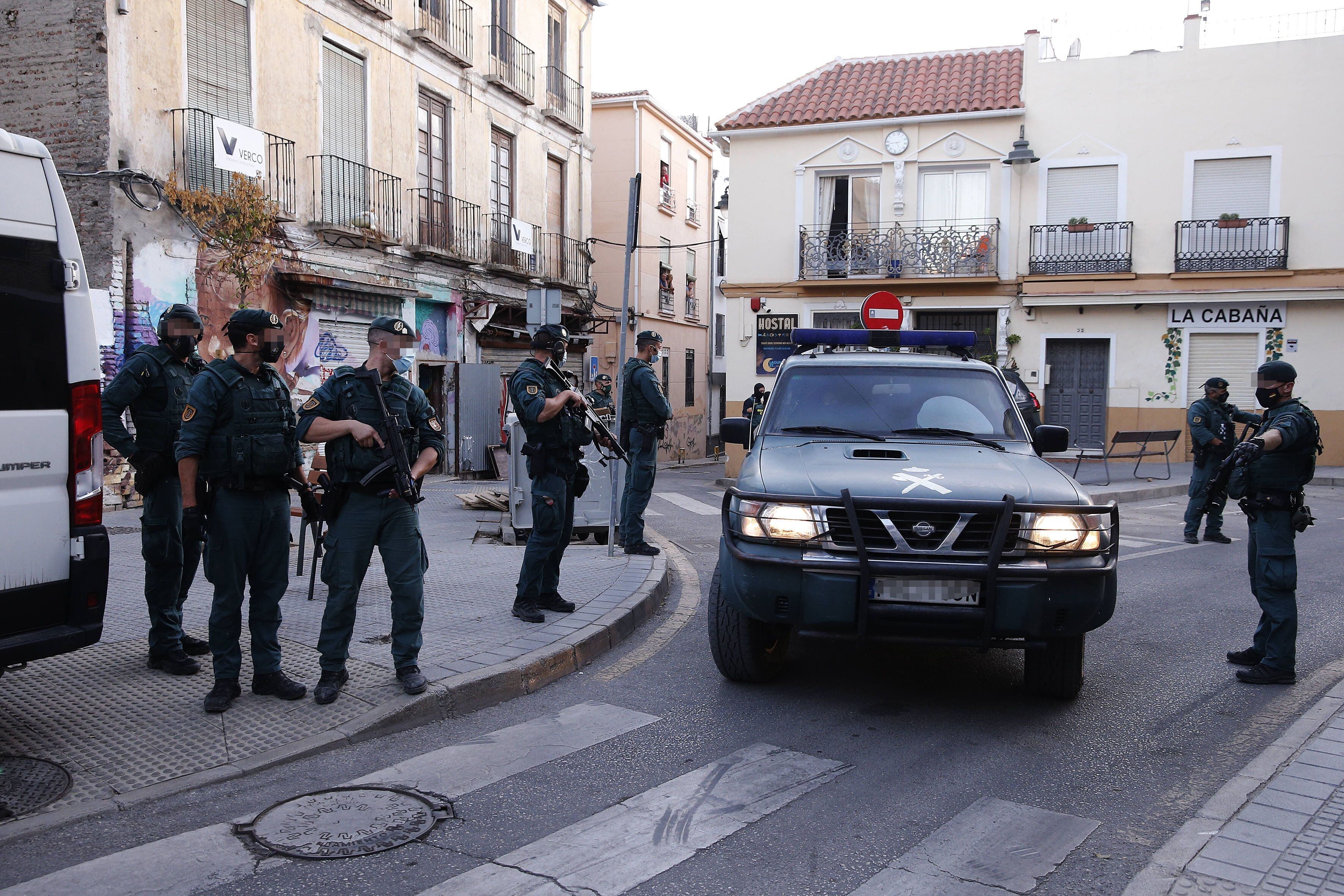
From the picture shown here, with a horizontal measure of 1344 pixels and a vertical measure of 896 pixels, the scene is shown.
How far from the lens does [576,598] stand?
23.6 feet

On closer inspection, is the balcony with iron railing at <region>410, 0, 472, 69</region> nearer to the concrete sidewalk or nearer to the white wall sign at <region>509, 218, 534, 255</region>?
the white wall sign at <region>509, 218, 534, 255</region>

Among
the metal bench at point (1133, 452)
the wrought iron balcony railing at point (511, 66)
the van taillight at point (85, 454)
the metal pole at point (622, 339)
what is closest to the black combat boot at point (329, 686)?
the van taillight at point (85, 454)

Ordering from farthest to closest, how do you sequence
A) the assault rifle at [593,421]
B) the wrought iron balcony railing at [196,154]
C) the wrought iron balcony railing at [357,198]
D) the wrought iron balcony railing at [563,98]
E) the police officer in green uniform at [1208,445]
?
the wrought iron balcony railing at [563,98]
the wrought iron balcony railing at [357,198]
the wrought iron balcony railing at [196,154]
the police officer in green uniform at [1208,445]
the assault rifle at [593,421]

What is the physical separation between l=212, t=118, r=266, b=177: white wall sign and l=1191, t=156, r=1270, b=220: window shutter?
732 inches

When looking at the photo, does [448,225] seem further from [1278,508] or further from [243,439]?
[1278,508]

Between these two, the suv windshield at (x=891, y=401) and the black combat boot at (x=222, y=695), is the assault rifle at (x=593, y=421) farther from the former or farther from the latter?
the black combat boot at (x=222, y=695)

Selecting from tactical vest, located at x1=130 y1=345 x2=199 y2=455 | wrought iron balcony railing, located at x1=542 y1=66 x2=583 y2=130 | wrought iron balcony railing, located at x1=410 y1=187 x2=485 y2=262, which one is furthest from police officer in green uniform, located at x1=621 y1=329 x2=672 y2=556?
wrought iron balcony railing, located at x1=542 y1=66 x2=583 y2=130

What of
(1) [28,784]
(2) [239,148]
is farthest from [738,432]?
(2) [239,148]

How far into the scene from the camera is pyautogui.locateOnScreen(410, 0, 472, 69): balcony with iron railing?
18797 mm

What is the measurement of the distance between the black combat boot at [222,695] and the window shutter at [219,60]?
1118 centimetres

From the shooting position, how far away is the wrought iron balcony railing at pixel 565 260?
24062mm

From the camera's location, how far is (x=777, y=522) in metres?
4.73

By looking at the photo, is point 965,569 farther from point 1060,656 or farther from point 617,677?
point 617,677

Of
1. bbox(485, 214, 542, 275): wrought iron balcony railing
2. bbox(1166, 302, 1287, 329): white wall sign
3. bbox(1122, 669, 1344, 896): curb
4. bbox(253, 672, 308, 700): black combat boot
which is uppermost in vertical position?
bbox(485, 214, 542, 275): wrought iron balcony railing
